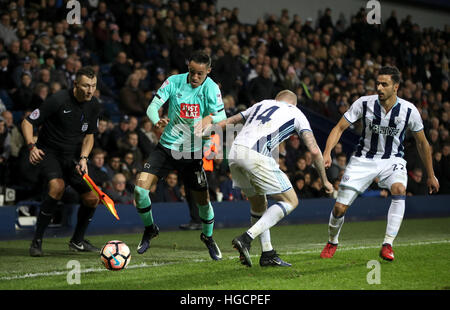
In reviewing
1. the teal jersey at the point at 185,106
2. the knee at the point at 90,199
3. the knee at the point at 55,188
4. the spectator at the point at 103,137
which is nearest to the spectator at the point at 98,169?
the spectator at the point at 103,137

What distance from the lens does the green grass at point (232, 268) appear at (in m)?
5.74

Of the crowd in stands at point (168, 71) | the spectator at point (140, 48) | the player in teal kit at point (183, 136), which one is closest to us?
the player in teal kit at point (183, 136)

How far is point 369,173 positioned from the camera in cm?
763

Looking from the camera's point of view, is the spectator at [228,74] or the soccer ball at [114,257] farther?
the spectator at [228,74]

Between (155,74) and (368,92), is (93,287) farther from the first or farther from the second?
(368,92)

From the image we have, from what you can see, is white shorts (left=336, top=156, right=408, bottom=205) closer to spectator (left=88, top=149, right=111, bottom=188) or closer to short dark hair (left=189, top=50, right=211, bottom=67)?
short dark hair (left=189, top=50, right=211, bottom=67)

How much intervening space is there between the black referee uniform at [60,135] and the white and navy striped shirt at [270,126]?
2475 mm

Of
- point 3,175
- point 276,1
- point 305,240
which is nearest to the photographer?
point 305,240

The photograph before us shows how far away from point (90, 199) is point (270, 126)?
3.01 m

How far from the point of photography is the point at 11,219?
11.2 metres

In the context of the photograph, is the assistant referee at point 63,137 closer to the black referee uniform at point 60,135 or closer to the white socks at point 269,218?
the black referee uniform at point 60,135

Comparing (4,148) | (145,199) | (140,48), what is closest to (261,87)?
(140,48)
